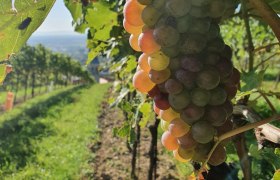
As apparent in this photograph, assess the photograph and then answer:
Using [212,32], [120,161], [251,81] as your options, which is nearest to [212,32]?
[212,32]

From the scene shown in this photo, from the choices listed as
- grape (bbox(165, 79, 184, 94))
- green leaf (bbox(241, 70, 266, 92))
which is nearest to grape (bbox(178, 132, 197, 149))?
grape (bbox(165, 79, 184, 94))

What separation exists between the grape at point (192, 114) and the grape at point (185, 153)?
7cm

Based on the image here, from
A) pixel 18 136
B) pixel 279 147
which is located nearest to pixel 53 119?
pixel 18 136

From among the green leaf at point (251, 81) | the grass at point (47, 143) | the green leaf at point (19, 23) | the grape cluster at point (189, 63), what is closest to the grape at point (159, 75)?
the grape cluster at point (189, 63)

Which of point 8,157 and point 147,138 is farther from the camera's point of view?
point 147,138

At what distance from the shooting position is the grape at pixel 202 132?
894mm

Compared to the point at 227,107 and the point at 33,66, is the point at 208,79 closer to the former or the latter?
the point at 227,107

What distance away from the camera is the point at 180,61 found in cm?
92

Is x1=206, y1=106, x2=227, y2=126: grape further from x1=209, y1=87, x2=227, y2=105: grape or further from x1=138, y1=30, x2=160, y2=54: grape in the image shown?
x1=138, y1=30, x2=160, y2=54: grape

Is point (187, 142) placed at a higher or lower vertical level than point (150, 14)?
lower

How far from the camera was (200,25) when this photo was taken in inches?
34.6

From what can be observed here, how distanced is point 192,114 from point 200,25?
19cm

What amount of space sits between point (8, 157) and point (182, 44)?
9.27 meters

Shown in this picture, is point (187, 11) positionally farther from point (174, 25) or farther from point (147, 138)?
point (147, 138)
